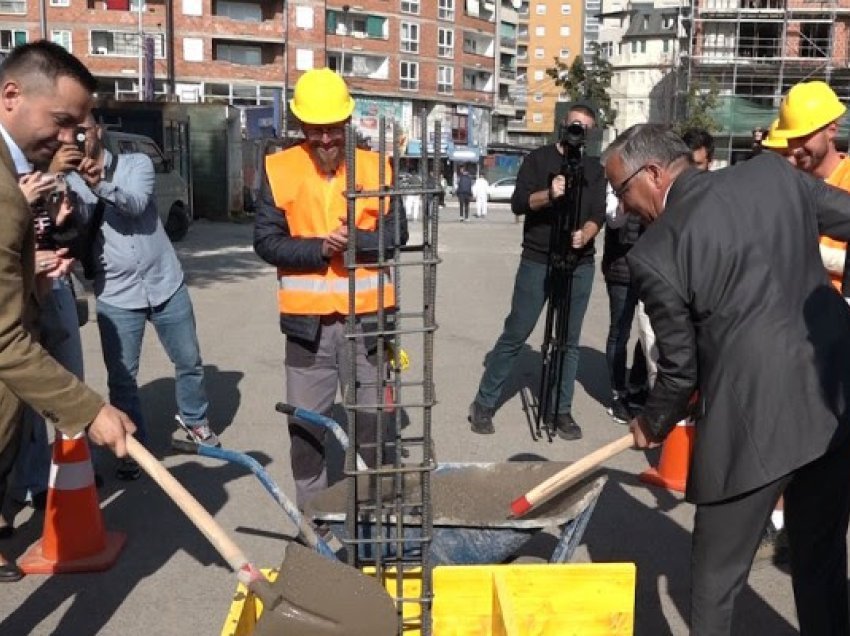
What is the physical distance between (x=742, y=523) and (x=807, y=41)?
6008 cm

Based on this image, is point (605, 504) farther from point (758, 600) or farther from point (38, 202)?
point (38, 202)

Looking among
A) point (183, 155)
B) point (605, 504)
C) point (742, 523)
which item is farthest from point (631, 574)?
point (183, 155)

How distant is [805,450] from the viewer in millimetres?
2902

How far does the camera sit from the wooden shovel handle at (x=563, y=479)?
11.4 ft

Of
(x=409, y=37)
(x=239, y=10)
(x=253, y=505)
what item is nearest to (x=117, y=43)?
(x=239, y=10)

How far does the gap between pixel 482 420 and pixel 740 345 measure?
151 inches

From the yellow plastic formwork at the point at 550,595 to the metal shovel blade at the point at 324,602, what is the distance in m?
0.47

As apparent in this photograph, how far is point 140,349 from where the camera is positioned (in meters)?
5.71

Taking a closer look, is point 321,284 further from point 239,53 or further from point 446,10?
point 446,10

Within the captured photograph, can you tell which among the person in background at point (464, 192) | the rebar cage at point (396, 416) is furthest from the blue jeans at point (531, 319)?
the person in background at point (464, 192)

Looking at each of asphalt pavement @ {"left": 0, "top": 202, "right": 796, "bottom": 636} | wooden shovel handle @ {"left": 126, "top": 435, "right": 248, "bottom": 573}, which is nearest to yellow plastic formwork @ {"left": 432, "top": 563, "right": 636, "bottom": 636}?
asphalt pavement @ {"left": 0, "top": 202, "right": 796, "bottom": 636}

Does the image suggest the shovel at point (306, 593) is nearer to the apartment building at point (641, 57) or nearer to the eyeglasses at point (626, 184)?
the eyeglasses at point (626, 184)

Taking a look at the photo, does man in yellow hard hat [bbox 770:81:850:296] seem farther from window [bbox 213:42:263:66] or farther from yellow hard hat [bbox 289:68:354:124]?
window [bbox 213:42:263:66]

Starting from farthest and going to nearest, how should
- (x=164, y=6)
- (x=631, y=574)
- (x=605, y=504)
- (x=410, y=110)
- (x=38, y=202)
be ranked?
(x=410, y=110) < (x=164, y=6) < (x=605, y=504) < (x=38, y=202) < (x=631, y=574)
